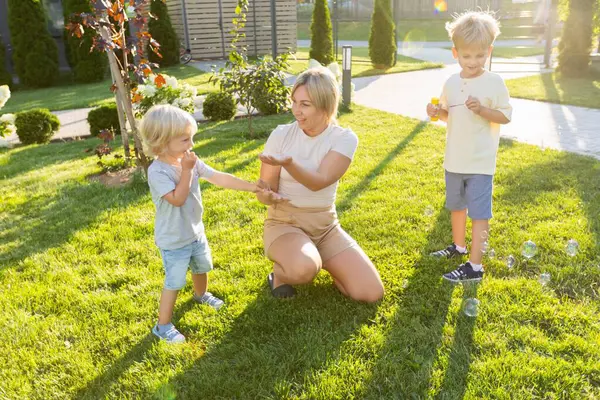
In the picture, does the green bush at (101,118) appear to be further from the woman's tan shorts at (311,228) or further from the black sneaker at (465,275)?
the black sneaker at (465,275)

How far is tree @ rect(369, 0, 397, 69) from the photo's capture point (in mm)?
16141

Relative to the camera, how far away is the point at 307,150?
320 cm

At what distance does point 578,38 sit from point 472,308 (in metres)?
13.4

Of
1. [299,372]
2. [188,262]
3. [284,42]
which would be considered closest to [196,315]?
[188,262]

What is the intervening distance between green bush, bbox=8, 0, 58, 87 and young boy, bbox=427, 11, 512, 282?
15.3 m

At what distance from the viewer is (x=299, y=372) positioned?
2482mm

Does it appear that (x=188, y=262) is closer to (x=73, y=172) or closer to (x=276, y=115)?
(x=73, y=172)

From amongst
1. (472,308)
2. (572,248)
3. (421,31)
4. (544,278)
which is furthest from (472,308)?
(421,31)

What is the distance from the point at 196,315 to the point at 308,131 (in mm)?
1378

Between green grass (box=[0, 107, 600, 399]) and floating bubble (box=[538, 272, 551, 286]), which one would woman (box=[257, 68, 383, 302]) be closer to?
green grass (box=[0, 107, 600, 399])

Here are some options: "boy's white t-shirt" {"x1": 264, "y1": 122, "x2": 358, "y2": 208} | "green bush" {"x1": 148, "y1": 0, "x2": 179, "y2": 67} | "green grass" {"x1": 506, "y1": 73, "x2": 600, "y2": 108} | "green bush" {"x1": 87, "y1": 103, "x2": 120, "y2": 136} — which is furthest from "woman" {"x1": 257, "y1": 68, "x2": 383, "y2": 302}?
"green bush" {"x1": 148, "y1": 0, "x2": 179, "y2": 67}

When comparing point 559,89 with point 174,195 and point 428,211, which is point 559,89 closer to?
point 428,211

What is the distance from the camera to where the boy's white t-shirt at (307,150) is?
3133 millimetres

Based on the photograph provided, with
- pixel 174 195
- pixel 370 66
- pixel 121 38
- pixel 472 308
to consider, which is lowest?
pixel 472 308
